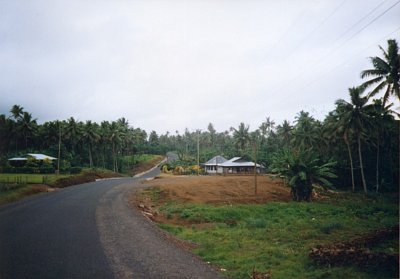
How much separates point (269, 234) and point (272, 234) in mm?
162

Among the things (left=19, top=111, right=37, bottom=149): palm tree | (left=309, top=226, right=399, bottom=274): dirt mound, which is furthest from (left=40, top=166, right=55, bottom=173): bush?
(left=309, top=226, right=399, bottom=274): dirt mound

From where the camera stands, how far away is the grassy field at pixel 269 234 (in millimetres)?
9906

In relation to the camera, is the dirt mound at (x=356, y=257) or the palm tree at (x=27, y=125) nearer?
the dirt mound at (x=356, y=257)

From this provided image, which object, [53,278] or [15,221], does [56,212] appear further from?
[53,278]

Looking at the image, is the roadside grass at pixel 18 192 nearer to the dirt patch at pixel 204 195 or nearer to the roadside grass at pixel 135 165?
the dirt patch at pixel 204 195

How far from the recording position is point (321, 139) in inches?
2256

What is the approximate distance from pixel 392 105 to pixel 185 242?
42104mm

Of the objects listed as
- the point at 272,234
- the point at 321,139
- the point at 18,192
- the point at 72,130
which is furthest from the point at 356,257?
the point at 72,130

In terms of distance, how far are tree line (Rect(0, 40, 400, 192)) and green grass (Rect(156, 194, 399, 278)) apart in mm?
7281

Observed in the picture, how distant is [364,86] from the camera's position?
32.5m

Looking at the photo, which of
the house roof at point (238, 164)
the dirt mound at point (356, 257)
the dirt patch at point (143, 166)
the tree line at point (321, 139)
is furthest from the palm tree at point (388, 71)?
the dirt patch at point (143, 166)

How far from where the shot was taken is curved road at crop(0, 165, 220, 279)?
940 centimetres

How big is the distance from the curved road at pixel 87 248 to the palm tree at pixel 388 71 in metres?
28.0

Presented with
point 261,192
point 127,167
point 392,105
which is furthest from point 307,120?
point 127,167
